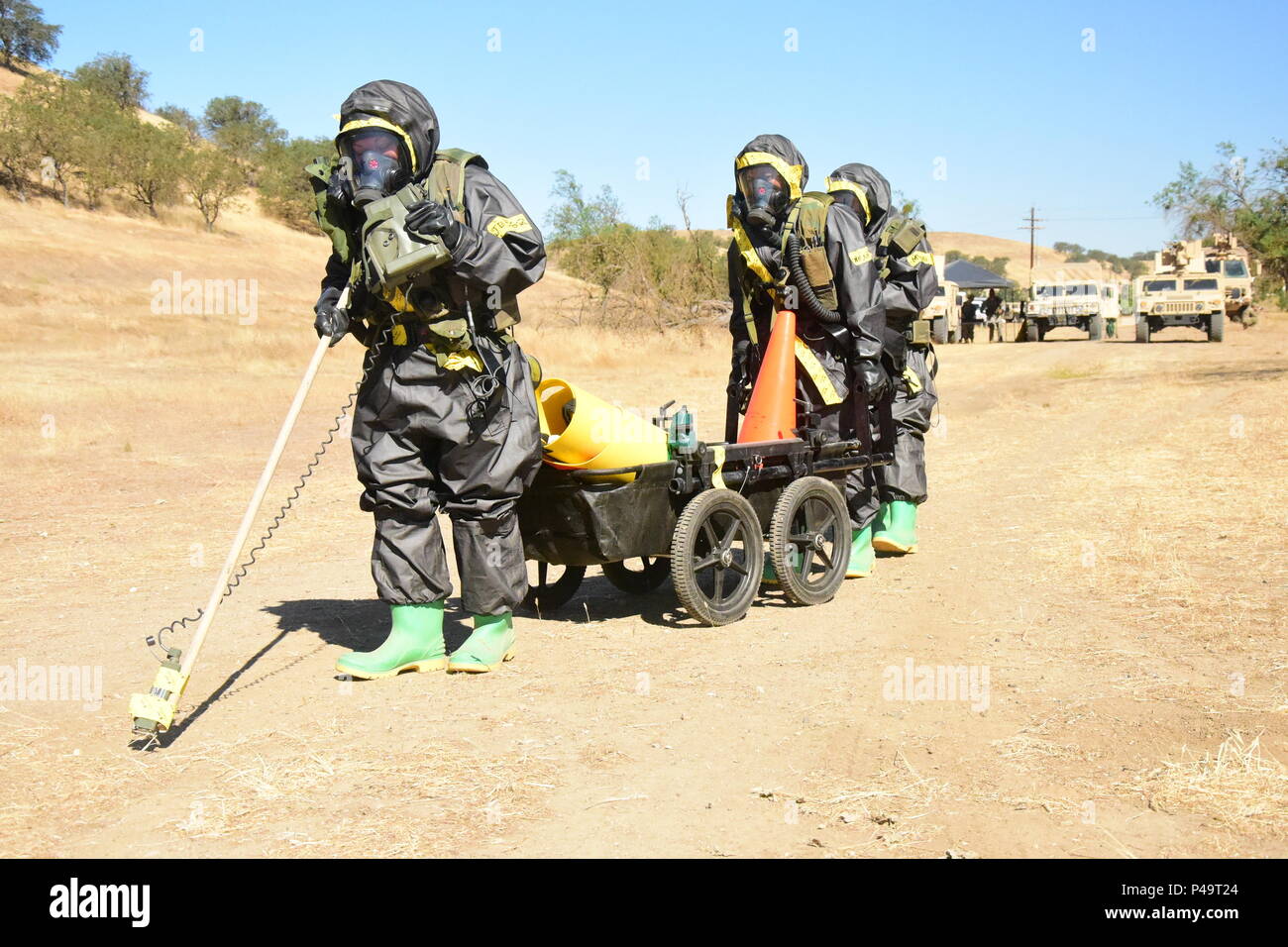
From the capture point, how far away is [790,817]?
3.85m

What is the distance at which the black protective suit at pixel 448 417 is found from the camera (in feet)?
16.7

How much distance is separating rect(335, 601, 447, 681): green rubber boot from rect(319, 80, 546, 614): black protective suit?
0.26 feet

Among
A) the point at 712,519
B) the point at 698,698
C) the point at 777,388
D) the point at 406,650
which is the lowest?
the point at 698,698

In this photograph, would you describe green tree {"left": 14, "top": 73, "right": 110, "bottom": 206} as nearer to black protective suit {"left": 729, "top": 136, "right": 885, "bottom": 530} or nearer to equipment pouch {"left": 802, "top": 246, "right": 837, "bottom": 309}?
black protective suit {"left": 729, "top": 136, "right": 885, "bottom": 530}

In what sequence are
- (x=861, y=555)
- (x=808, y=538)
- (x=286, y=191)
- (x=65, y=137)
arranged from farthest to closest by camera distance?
(x=286, y=191)
(x=65, y=137)
(x=861, y=555)
(x=808, y=538)

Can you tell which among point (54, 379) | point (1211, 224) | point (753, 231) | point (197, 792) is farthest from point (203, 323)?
point (1211, 224)

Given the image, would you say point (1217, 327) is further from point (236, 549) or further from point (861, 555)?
point (236, 549)

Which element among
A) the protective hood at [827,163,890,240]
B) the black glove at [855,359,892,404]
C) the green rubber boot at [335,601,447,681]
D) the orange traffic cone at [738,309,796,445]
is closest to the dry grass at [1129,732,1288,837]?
the green rubber boot at [335,601,447,681]

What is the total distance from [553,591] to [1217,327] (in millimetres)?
31685

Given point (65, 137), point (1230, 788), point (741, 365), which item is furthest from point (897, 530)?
point (65, 137)

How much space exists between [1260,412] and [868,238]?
361 inches

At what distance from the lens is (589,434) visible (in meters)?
5.78

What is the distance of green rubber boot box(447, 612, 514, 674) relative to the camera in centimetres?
544

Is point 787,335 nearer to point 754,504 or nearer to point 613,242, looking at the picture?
point 754,504
